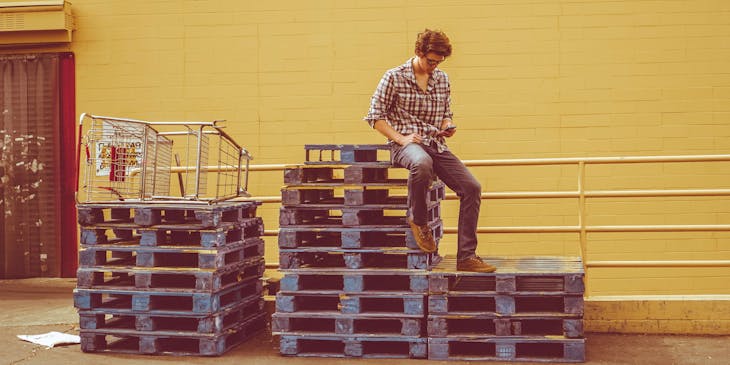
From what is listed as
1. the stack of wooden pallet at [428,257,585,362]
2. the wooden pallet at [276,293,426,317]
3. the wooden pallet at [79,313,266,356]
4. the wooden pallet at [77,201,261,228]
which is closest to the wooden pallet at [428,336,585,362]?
the stack of wooden pallet at [428,257,585,362]

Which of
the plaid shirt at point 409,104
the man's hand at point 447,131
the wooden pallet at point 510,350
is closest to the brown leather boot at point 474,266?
the wooden pallet at point 510,350

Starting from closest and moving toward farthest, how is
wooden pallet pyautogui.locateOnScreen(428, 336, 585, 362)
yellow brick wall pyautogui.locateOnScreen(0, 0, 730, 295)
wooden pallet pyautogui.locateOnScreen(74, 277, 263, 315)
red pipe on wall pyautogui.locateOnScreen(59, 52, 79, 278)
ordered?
wooden pallet pyautogui.locateOnScreen(428, 336, 585, 362), wooden pallet pyautogui.locateOnScreen(74, 277, 263, 315), yellow brick wall pyautogui.locateOnScreen(0, 0, 730, 295), red pipe on wall pyautogui.locateOnScreen(59, 52, 79, 278)

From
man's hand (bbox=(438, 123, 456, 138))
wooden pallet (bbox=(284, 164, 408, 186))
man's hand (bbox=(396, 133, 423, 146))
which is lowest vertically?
wooden pallet (bbox=(284, 164, 408, 186))

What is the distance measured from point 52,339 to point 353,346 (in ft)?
9.57

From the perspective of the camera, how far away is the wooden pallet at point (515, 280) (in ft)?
23.7

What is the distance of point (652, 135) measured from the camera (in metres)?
11.3

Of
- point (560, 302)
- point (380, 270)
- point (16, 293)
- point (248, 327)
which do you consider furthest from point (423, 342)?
point (16, 293)

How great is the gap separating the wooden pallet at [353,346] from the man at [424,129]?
2.59 feet

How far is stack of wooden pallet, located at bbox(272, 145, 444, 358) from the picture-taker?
292 inches

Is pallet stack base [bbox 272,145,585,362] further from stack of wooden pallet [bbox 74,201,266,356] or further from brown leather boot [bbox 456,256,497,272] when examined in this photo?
stack of wooden pallet [bbox 74,201,266,356]

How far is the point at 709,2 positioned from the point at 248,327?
718 centimetres

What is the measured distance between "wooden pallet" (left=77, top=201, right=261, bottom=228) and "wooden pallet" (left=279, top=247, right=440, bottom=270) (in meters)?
0.64

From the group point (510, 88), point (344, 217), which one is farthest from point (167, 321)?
point (510, 88)

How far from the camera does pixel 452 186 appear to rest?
754 cm
